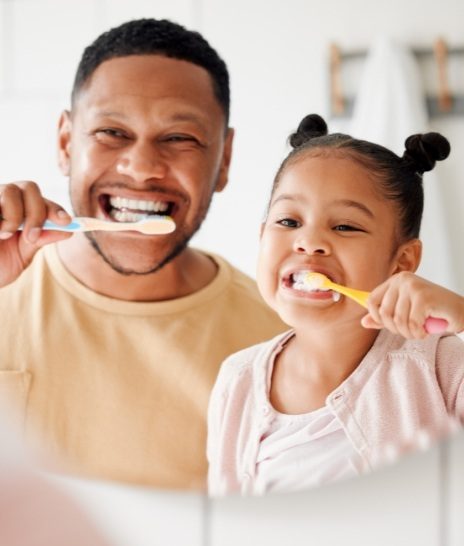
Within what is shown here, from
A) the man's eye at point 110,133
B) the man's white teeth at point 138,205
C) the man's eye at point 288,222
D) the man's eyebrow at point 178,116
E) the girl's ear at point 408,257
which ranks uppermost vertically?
the man's eyebrow at point 178,116

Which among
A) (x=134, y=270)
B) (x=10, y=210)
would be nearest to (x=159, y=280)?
(x=134, y=270)

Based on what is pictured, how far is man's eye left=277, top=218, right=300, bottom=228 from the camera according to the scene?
0.51m

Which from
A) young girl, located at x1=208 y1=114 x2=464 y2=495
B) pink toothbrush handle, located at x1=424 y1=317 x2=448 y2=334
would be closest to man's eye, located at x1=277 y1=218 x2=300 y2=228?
young girl, located at x1=208 y1=114 x2=464 y2=495

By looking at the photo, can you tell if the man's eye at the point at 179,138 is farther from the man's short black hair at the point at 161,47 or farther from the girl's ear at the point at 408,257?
the girl's ear at the point at 408,257

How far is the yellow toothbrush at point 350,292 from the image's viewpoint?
496 millimetres

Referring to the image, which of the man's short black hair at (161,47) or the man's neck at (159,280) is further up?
the man's short black hair at (161,47)

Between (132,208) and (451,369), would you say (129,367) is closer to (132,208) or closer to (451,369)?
(132,208)

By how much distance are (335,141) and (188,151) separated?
102mm

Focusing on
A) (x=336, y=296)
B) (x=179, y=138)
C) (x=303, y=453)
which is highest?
(x=179, y=138)

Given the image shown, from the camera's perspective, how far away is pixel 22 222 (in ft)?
1.86

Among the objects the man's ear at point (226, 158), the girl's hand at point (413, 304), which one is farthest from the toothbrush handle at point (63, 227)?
the girl's hand at point (413, 304)

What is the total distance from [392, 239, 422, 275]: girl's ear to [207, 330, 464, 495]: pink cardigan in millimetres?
45

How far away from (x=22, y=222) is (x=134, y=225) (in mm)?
85

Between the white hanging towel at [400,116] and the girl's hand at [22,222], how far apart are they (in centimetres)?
22
